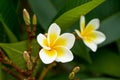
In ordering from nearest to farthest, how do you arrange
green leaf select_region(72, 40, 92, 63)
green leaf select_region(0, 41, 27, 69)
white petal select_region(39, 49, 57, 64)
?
white petal select_region(39, 49, 57, 64)
green leaf select_region(0, 41, 27, 69)
green leaf select_region(72, 40, 92, 63)

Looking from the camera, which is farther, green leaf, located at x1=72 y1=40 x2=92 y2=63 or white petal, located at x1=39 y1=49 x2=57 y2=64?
green leaf, located at x1=72 y1=40 x2=92 y2=63

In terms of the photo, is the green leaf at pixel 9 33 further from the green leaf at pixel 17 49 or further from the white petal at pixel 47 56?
the white petal at pixel 47 56

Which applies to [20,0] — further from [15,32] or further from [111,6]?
[111,6]

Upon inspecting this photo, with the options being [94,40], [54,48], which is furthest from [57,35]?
[94,40]

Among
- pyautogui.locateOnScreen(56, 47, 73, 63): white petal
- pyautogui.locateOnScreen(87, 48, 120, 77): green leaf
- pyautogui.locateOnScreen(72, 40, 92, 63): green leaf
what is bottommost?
pyautogui.locateOnScreen(87, 48, 120, 77): green leaf

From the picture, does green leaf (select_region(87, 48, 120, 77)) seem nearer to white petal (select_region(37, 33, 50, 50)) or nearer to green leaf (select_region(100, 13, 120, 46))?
green leaf (select_region(100, 13, 120, 46))

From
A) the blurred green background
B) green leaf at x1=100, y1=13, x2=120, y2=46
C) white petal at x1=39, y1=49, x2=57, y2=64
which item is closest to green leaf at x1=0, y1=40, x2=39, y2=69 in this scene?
the blurred green background

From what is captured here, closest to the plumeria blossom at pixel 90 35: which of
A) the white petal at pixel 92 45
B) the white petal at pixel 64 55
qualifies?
the white petal at pixel 92 45
